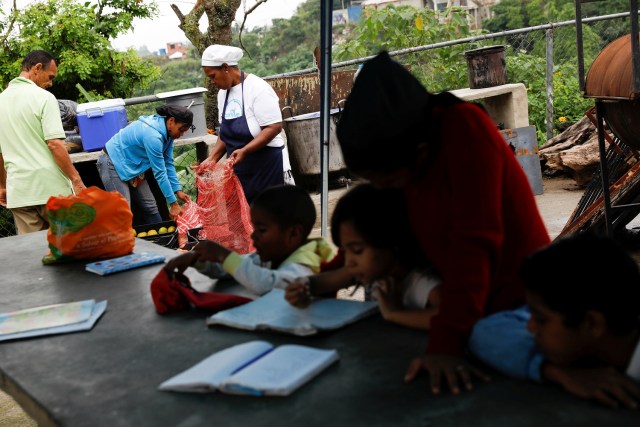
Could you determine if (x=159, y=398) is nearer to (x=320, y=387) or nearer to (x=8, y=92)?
(x=320, y=387)

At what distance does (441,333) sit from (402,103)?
49cm

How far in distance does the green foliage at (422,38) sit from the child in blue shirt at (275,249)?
7566 mm

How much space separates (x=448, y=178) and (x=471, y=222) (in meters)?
0.13

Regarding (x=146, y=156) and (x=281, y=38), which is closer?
(x=146, y=156)

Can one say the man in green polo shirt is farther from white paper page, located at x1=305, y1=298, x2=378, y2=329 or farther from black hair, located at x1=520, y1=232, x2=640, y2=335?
black hair, located at x1=520, y1=232, x2=640, y2=335

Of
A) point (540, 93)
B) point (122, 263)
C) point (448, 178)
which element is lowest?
point (540, 93)

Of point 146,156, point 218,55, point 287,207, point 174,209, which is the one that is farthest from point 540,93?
point 287,207

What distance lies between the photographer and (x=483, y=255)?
1.74 m

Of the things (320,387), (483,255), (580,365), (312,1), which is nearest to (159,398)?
(320,387)

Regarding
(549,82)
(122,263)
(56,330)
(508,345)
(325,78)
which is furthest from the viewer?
(549,82)

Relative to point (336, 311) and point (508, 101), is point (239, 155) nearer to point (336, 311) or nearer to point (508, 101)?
point (336, 311)

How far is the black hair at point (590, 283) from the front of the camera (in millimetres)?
1589

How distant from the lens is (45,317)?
265cm

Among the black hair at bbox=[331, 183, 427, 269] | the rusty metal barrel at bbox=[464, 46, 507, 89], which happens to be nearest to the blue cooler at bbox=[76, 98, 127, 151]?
the rusty metal barrel at bbox=[464, 46, 507, 89]
